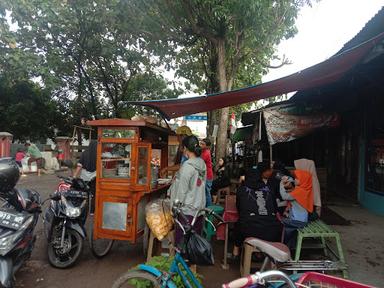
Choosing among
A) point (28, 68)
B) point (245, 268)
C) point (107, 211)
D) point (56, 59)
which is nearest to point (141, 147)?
point (107, 211)

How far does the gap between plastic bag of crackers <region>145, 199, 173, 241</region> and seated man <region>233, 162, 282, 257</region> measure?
0.88 metres

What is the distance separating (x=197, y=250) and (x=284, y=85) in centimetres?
291

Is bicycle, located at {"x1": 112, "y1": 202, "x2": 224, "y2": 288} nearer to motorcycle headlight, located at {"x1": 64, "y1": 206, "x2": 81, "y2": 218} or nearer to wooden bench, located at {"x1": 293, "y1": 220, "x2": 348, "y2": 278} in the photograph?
wooden bench, located at {"x1": 293, "y1": 220, "x2": 348, "y2": 278}

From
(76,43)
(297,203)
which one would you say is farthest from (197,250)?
(76,43)

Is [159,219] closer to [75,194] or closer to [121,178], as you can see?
[121,178]

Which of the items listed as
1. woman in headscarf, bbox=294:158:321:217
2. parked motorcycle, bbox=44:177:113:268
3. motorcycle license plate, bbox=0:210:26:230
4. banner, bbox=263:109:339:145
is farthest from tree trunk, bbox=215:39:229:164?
motorcycle license plate, bbox=0:210:26:230

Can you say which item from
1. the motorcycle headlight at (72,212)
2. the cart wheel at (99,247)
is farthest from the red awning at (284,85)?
the cart wheel at (99,247)

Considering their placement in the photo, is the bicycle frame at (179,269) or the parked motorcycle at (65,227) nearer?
the bicycle frame at (179,269)

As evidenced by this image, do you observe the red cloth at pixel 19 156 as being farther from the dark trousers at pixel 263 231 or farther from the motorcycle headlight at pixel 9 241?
the dark trousers at pixel 263 231

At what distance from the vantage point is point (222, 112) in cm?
926

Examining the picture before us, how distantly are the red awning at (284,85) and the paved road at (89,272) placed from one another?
89.9 inches

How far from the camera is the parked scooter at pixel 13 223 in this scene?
3.38m

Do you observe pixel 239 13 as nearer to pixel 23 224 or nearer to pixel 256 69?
pixel 256 69

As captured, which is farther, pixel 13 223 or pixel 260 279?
pixel 13 223
